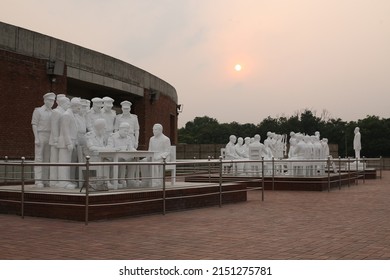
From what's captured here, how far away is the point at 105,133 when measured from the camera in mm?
12062

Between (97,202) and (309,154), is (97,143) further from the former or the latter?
(309,154)

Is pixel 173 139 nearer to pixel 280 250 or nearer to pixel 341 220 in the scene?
pixel 341 220

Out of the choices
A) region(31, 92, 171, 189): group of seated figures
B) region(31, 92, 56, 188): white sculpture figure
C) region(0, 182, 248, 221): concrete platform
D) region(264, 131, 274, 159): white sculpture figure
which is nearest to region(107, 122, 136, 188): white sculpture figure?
region(31, 92, 171, 189): group of seated figures

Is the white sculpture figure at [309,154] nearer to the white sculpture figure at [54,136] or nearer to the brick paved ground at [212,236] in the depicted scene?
the brick paved ground at [212,236]

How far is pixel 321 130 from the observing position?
59.3m

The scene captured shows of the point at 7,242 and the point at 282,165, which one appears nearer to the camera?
the point at 7,242

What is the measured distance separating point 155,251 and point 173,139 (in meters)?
30.3

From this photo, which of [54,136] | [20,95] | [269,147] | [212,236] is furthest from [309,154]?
[212,236]

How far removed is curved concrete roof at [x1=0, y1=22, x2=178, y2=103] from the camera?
18188 mm

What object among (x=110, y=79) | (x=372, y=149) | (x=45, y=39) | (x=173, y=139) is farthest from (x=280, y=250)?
(x=372, y=149)

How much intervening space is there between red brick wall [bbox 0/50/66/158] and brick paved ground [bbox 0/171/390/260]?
9.29 meters

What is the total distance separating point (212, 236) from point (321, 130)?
177ft

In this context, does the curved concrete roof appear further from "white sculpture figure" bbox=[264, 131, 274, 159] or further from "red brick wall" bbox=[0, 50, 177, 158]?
"white sculpture figure" bbox=[264, 131, 274, 159]

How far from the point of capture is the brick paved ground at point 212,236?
626cm
